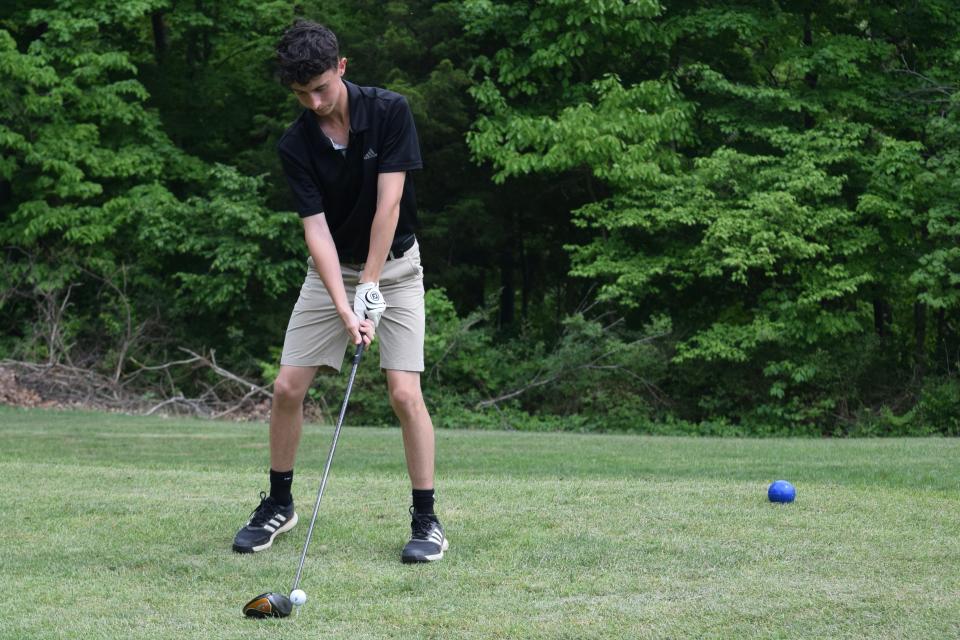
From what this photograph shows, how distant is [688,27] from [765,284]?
13.8ft

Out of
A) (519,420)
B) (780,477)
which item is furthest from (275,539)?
(519,420)

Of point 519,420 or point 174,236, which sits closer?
point 519,420

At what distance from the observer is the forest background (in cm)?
1584

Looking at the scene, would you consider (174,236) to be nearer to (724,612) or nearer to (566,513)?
(566,513)

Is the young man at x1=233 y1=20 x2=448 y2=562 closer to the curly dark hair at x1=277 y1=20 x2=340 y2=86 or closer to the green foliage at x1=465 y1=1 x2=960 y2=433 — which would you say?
the curly dark hair at x1=277 y1=20 x2=340 y2=86

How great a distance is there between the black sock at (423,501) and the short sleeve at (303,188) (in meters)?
1.12

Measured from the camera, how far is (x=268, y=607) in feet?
10.5

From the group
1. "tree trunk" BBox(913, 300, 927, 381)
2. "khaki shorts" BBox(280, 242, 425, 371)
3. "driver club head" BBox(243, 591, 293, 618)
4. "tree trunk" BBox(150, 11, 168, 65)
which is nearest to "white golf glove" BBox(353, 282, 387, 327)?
"khaki shorts" BBox(280, 242, 425, 371)

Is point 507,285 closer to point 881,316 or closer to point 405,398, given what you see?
point 881,316

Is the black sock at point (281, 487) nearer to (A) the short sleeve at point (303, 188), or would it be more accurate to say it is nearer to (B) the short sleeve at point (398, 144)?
(A) the short sleeve at point (303, 188)

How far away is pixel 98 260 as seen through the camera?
18094 millimetres

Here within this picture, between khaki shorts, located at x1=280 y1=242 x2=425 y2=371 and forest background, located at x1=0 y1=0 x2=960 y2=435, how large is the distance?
1094 centimetres

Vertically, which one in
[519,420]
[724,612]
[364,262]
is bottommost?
[519,420]

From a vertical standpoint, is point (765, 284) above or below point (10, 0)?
below
